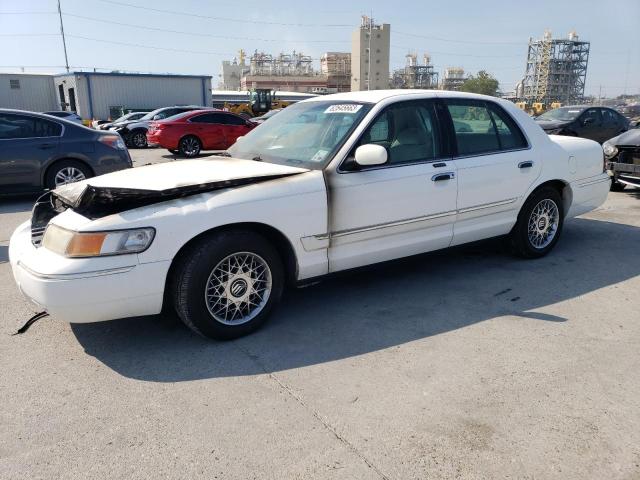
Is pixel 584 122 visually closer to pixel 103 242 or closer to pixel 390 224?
pixel 390 224

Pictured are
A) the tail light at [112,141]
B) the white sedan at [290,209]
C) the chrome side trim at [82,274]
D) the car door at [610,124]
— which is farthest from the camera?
the car door at [610,124]

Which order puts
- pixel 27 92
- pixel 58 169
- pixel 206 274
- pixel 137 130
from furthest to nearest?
pixel 27 92, pixel 137 130, pixel 58 169, pixel 206 274

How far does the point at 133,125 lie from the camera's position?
64.3 ft

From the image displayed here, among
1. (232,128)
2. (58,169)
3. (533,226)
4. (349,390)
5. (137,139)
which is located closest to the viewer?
(349,390)

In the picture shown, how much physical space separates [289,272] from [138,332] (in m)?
1.15

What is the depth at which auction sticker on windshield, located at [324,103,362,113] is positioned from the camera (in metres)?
4.21

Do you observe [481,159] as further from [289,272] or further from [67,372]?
[67,372]

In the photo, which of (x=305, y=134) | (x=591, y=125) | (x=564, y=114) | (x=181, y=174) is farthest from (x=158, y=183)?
(x=591, y=125)

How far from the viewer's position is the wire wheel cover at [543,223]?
5.20 m

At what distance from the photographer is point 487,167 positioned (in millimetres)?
4594

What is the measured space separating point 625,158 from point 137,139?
16.3 m

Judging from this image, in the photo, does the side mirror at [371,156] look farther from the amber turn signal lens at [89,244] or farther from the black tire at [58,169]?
the black tire at [58,169]

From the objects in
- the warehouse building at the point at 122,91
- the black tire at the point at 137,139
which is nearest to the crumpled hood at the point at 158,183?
the black tire at the point at 137,139

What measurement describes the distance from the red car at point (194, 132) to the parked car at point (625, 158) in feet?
36.1
